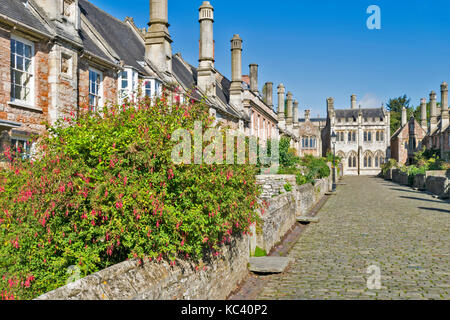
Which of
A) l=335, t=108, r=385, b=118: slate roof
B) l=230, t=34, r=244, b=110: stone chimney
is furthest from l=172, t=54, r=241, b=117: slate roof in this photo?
l=335, t=108, r=385, b=118: slate roof

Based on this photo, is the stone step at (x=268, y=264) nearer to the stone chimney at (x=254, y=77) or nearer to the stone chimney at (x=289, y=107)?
the stone chimney at (x=254, y=77)

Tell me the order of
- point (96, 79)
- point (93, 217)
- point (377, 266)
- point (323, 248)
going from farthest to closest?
point (96, 79)
point (323, 248)
point (377, 266)
point (93, 217)

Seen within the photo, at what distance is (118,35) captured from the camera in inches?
901

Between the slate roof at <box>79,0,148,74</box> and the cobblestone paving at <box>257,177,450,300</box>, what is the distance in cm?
1320

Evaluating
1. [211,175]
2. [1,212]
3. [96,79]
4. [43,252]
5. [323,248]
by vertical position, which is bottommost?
[323,248]

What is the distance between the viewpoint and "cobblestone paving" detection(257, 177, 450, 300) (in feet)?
22.4

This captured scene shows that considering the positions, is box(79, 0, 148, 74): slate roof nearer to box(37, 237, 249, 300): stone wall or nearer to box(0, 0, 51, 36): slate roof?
box(0, 0, 51, 36): slate roof

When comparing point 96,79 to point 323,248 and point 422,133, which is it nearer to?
point 323,248

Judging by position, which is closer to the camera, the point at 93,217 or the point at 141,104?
the point at 93,217

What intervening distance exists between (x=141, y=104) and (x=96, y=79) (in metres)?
12.6

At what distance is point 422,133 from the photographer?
79.2 meters

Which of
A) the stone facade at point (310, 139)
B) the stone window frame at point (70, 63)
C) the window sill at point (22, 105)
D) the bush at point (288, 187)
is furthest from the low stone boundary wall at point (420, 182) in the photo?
the stone facade at point (310, 139)
